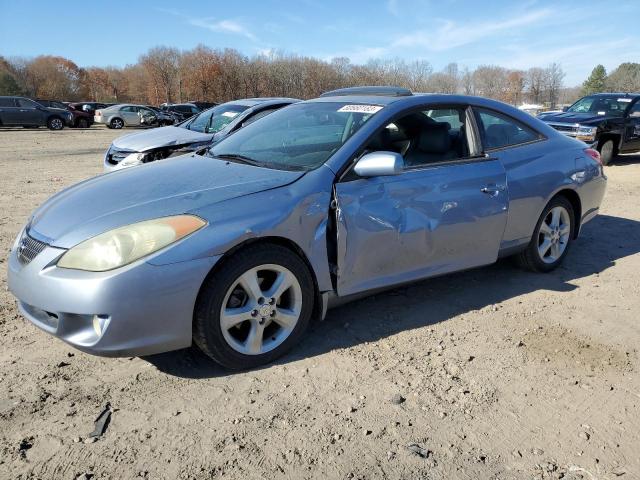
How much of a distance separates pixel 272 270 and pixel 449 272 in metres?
1.50

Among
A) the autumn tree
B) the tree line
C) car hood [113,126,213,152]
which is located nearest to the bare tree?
the tree line

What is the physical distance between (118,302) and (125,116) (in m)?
30.8

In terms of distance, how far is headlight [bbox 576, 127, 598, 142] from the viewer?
11.6 m

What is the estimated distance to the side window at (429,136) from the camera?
3813mm

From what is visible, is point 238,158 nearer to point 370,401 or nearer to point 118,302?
point 118,302

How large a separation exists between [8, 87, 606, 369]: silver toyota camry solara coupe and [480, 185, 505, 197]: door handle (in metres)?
0.01

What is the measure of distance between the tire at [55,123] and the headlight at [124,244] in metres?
27.6

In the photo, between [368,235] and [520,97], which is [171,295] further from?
[520,97]

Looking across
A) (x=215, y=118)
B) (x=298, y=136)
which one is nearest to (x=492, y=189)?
(x=298, y=136)

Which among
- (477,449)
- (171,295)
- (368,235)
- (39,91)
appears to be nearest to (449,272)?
(368,235)

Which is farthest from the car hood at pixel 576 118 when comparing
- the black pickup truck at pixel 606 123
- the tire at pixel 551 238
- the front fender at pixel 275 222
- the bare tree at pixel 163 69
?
the bare tree at pixel 163 69

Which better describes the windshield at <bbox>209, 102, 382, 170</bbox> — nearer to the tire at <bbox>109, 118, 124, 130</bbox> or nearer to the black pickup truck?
the black pickup truck

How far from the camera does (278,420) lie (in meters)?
2.61

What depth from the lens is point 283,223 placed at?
2.99 meters
